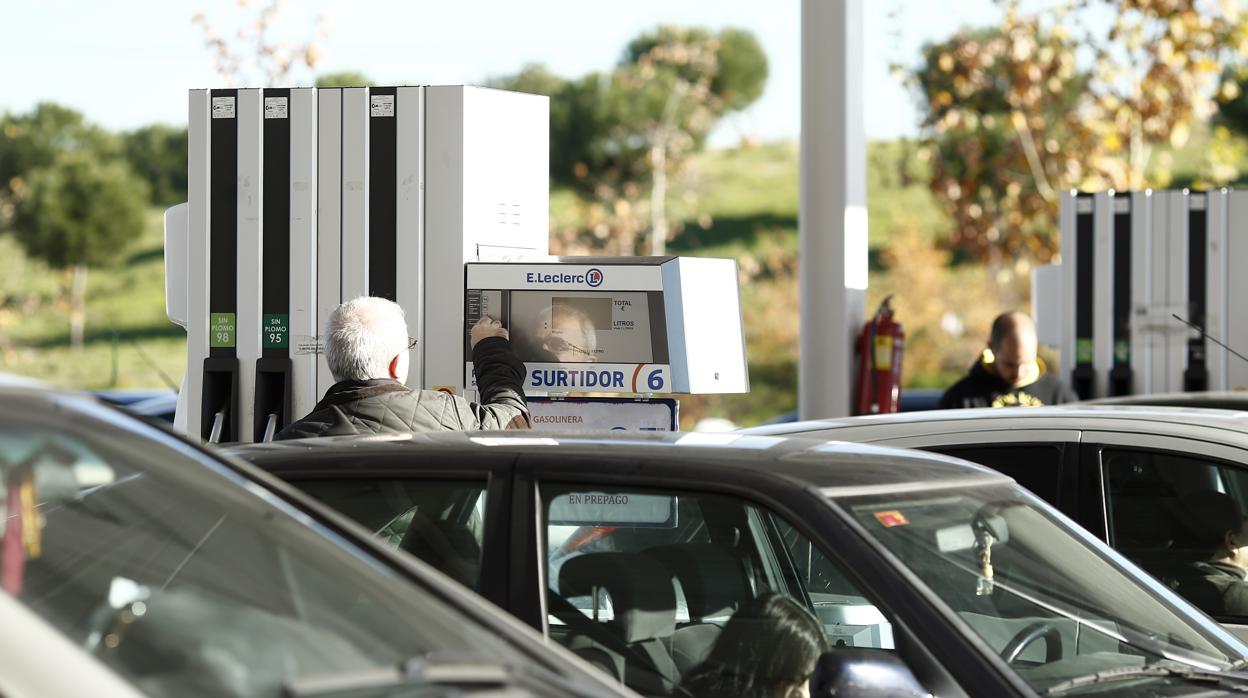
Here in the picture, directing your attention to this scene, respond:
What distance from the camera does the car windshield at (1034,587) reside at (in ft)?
10.8

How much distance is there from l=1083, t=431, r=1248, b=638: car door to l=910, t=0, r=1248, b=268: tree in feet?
39.3

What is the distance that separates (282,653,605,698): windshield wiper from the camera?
2.10m

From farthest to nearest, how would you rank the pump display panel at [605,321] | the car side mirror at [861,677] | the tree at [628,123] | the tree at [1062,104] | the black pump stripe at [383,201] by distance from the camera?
the tree at [628,123]
the tree at [1062,104]
the black pump stripe at [383,201]
the pump display panel at [605,321]
the car side mirror at [861,677]

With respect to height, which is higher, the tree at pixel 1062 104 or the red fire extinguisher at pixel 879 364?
the tree at pixel 1062 104

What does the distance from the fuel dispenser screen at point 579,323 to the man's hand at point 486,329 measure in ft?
0.12

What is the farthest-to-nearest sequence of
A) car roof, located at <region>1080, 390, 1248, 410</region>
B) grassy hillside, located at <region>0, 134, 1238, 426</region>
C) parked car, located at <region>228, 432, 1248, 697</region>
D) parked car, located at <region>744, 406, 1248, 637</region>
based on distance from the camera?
1. grassy hillside, located at <region>0, 134, 1238, 426</region>
2. car roof, located at <region>1080, 390, 1248, 410</region>
3. parked car, located at <region>744, 406, 1248, 637</region>
4. parked car, located at <region>228, 432, 1248, 697</region>

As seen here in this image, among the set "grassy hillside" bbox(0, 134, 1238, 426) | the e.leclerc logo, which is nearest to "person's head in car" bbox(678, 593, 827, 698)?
the e.leclerc logo

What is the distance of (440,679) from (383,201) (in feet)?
13.9

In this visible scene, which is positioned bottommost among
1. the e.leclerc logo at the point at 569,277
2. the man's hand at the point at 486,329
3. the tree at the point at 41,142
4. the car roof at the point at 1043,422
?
the car roof at the point at 1043,422

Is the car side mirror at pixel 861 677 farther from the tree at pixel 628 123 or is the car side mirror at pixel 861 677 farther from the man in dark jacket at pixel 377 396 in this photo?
the tree at pixel 628 123

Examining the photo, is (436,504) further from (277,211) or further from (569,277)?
(277,211)

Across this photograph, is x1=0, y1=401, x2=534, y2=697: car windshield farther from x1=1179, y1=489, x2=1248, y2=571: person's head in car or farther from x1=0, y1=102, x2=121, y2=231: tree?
x1=0, y1=102, x2=121, y2=231: tree

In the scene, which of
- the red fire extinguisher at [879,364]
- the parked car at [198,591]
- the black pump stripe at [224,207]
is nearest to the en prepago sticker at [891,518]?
the parked car at [198,591]

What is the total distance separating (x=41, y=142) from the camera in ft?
138
